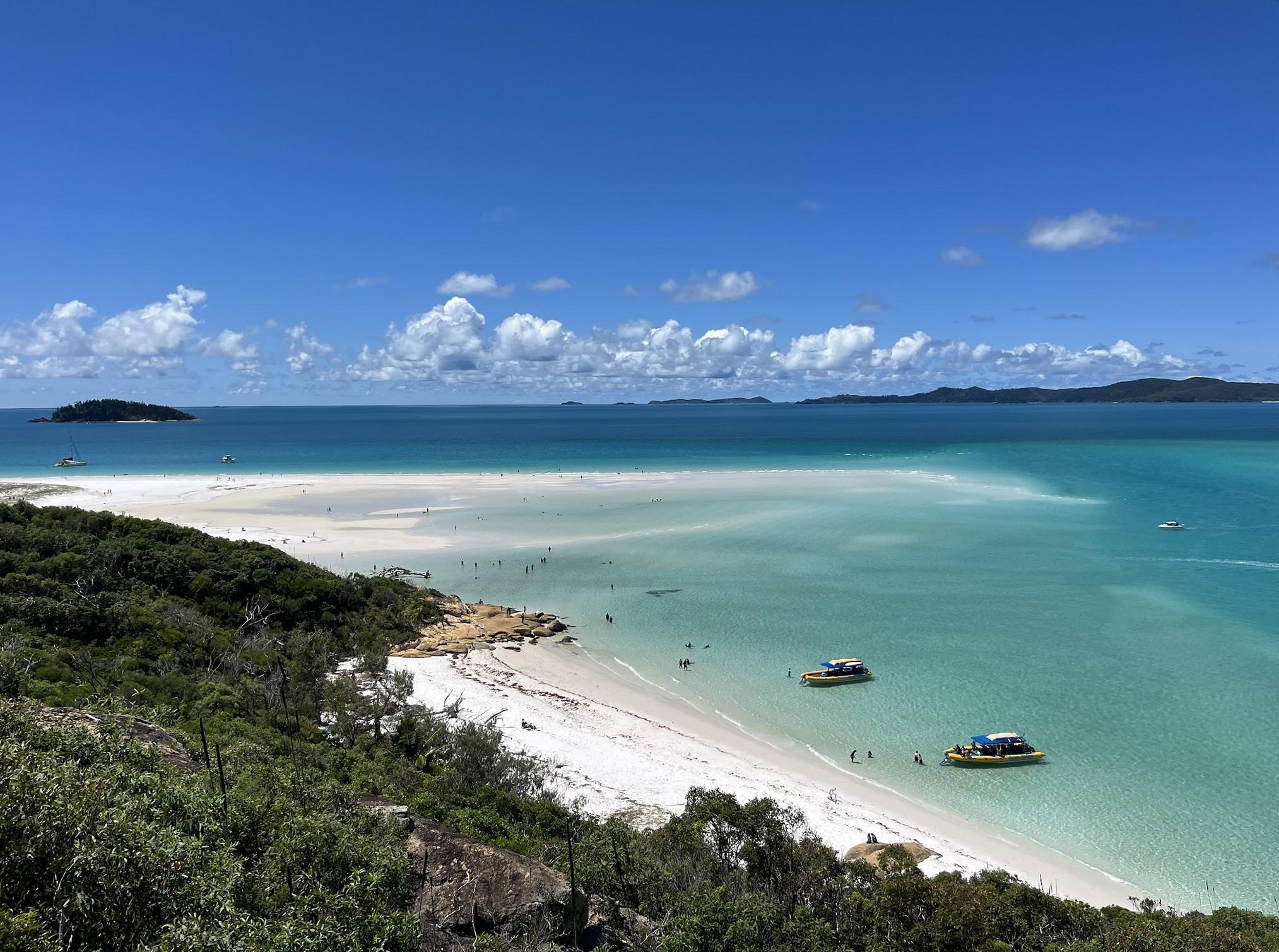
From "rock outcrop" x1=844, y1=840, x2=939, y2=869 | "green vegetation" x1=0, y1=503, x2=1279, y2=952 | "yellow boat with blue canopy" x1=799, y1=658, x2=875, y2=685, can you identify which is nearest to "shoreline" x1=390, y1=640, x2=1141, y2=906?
"rock outcrop" x1=844, y1=840, x2=939, y2=869

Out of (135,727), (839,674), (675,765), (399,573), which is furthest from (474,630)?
(135,727)

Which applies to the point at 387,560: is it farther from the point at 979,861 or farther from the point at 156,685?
the point at 979,861

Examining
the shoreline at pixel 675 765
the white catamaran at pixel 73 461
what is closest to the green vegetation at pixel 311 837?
the shoreline at pixel 675 765

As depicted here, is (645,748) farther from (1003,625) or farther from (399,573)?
(399,573)

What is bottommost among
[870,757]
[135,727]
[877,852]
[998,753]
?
[870,757]

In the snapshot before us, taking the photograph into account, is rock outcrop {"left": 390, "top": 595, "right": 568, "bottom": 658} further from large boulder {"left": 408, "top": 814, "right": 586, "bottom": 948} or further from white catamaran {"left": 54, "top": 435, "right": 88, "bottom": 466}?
white catamaran {"left": 54, "top": 435, "right": 88, "bottom": 466}
